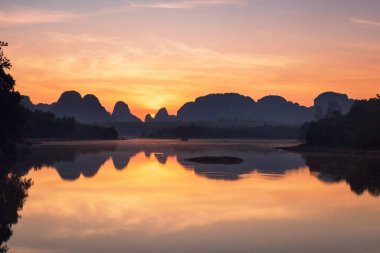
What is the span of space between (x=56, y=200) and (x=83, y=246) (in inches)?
667

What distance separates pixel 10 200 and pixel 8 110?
206ft

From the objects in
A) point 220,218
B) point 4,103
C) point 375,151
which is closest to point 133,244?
point 220,218

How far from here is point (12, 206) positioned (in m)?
35.3

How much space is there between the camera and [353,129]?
138750 millimetres

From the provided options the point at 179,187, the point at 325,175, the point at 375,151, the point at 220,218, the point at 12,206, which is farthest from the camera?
the point at 375,151

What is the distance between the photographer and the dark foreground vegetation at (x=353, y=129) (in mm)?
127688

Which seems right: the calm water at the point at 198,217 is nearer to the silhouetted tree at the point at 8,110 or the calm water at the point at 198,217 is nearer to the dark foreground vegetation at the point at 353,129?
the silhouetted tree at the point at 8,110

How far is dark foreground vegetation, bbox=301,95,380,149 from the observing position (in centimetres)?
12769

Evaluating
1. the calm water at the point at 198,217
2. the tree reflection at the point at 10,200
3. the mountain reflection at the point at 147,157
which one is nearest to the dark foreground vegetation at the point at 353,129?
the mountain reflection at the point at 147,157

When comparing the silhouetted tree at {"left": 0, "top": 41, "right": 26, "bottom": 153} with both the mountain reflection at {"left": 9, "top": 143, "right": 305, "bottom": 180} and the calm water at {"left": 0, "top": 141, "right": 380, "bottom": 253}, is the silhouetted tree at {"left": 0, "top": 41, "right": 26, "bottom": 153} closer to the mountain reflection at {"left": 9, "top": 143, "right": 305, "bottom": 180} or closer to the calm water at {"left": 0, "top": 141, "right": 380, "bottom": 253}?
the mountain reflection at {"left": 9, "top": 143, "right": 305, "bottom": 180}

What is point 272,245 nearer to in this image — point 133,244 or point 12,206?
point 133,244

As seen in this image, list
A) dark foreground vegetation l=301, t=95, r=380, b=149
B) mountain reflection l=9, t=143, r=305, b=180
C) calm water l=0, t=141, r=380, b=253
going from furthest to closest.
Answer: dark foreground vegetation l=301, t=95, r=380, b=149 → mountain reflection l=9, t=143, r=305, b=180 → calm water l=0, t=141, r=380, b=253

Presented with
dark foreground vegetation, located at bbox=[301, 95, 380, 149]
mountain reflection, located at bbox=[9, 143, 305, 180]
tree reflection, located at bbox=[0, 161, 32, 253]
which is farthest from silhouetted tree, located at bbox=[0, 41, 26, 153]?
dark foreground vegetation, located at bbox=[301, 95, 380, 149]

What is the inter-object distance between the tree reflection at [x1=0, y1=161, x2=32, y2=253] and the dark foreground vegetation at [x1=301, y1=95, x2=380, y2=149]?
97.9 meters
